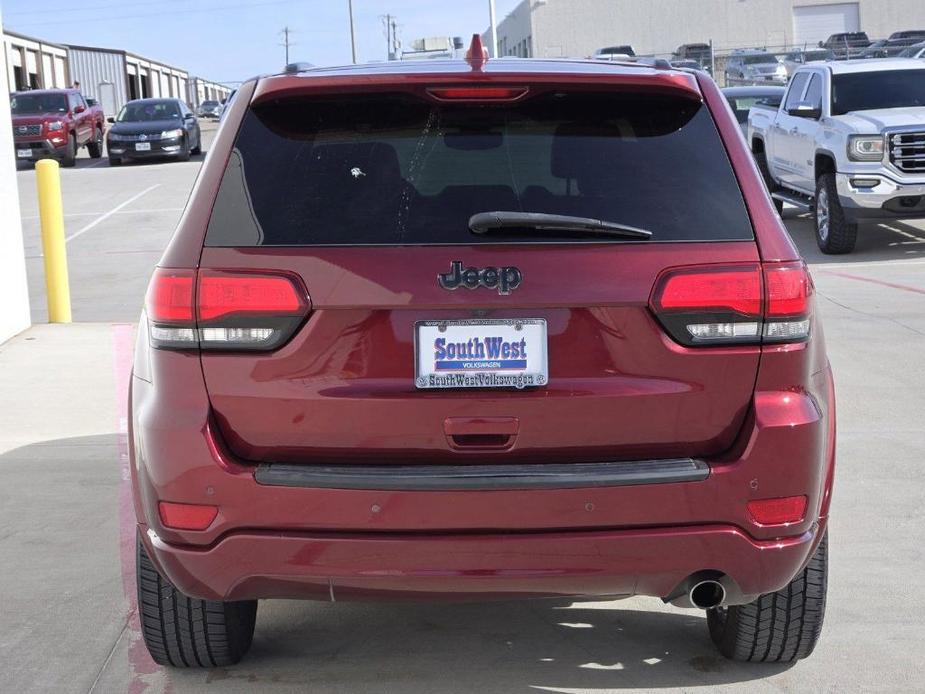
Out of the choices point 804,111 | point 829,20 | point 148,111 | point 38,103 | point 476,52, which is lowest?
point 804,111

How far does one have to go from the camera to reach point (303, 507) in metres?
3.10

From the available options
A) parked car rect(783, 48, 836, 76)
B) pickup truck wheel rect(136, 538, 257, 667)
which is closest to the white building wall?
pickup truck wheel rect(136, 538, 257, 667)

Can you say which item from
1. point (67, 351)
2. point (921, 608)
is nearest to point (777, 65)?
point (67, 351)

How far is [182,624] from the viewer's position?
372cm

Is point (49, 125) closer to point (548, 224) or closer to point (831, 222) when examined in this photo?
point (831, 222)

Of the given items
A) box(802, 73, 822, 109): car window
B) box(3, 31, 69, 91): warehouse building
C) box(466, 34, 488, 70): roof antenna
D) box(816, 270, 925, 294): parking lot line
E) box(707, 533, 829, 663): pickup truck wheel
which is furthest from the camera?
box(3, 31, 69, 91): warehouse building

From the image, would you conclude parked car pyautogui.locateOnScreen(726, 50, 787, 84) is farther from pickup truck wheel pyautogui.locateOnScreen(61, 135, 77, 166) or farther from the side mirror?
the side mirror

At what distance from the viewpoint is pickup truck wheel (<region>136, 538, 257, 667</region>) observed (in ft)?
12.1

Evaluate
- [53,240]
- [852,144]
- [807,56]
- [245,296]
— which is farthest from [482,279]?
[807,56]

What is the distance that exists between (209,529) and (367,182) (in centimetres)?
92

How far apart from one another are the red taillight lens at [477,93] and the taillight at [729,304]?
1.94 feet

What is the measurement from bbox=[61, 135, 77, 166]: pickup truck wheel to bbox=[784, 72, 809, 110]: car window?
20.2 meters

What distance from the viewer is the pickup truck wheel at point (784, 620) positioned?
366cm

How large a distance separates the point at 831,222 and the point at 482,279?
40.8ft
